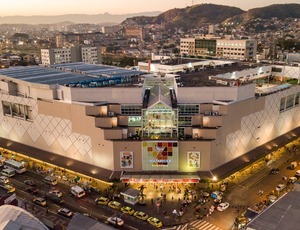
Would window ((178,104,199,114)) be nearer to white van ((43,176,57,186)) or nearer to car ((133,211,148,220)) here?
car ((133,211,148,220))

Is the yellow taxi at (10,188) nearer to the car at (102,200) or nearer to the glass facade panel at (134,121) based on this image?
the car at (102,200)

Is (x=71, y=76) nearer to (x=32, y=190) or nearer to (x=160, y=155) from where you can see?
(x=32, y=190)

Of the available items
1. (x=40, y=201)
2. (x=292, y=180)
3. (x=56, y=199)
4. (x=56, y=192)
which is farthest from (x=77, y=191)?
(x=292, y=180)

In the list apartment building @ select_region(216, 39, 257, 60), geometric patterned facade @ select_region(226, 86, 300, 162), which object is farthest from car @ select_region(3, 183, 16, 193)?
apartment building @ select_region(216, 39, 257, 60)

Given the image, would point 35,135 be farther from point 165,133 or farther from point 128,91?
point 165,133

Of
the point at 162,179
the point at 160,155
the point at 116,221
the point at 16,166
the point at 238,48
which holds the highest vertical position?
the point at 238,48

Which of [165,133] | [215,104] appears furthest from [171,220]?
[215,104]
